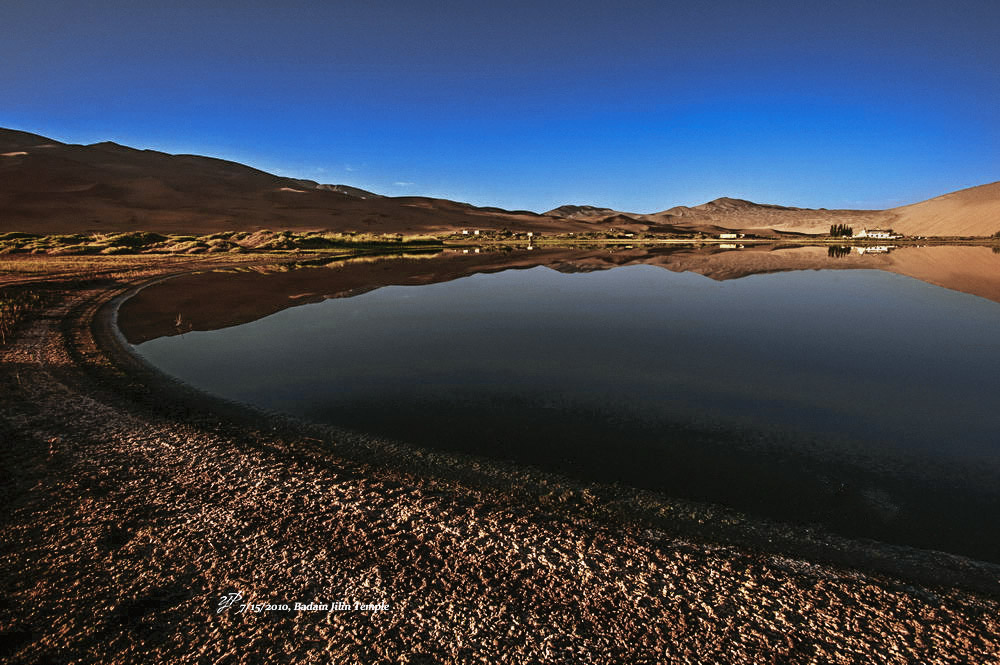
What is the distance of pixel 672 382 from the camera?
8859 mm

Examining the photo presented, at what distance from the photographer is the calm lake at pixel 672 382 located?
212 inches

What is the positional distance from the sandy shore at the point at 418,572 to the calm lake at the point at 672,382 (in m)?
0.75

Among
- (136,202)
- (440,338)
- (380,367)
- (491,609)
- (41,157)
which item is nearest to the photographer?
(491,609)

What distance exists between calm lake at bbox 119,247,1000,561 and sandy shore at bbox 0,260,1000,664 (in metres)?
0.75

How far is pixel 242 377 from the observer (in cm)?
909

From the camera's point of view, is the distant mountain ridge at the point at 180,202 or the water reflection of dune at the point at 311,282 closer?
the water reflection of dune at the point at 311,282

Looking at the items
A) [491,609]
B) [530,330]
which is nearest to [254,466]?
[491,609]

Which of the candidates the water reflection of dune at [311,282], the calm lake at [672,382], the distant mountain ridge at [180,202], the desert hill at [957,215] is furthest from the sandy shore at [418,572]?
the desert hill at [957,215]

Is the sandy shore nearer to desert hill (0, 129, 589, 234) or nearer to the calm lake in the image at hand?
the calm lake

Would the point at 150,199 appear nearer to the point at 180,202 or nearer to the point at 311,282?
the point at 180,202

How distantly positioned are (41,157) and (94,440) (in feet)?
497

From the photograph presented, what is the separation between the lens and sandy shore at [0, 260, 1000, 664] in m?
3.11

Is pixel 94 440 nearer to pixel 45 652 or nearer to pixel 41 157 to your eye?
pixel 45 652

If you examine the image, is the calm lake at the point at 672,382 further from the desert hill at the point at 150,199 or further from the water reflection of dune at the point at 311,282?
the desert hill at the point at 150,199
